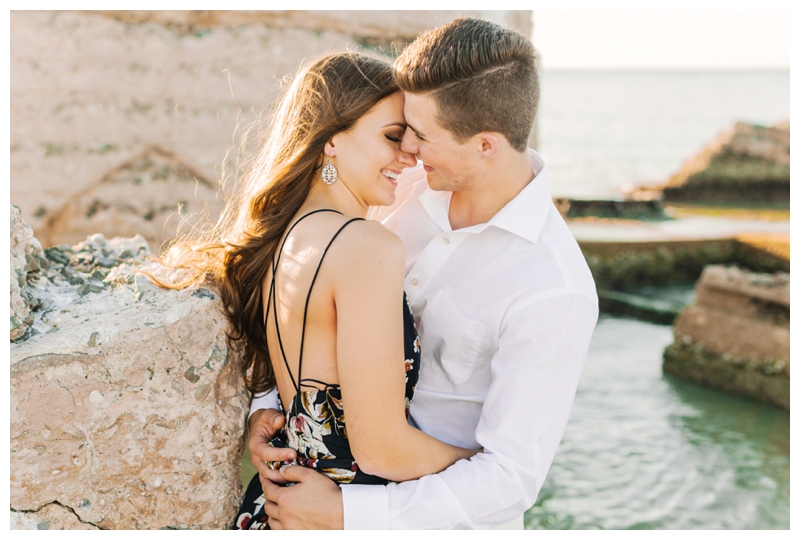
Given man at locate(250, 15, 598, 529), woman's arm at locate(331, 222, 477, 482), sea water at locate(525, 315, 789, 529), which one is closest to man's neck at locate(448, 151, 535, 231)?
man at locate(250, 15, 598, 529)

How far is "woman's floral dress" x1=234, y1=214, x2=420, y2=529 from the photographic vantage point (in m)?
1.66

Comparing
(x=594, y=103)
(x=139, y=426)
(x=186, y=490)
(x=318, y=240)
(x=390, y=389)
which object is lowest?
(x=594, y=103)

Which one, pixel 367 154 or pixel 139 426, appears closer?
pixel 139 426

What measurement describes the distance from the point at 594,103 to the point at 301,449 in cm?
6987

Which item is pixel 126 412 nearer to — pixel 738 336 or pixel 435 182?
pixel 435 182

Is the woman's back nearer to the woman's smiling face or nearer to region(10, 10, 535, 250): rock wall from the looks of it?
the woman's smiling face

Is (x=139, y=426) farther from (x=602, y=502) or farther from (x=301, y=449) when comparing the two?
(x=602, y=502)

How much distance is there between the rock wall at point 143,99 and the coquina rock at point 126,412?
249 centimetres

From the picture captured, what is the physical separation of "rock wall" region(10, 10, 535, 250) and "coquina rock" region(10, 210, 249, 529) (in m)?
2.49

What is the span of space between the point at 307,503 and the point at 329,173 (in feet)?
2.79

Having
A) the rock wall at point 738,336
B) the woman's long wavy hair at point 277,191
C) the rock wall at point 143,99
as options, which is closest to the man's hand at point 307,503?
the woman's long wavy hair at point 277,191

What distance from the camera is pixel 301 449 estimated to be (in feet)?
5.63

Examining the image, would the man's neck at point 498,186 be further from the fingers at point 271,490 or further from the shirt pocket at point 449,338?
the fingers at point 271,490

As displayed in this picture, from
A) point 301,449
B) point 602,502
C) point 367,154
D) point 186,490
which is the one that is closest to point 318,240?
point 367,154
